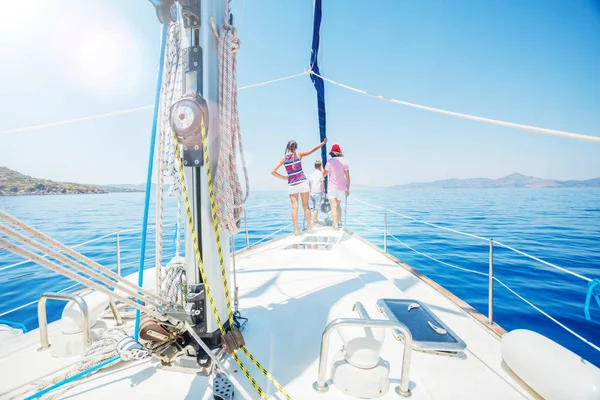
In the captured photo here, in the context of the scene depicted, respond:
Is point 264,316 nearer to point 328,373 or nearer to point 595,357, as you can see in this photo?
point 328,373

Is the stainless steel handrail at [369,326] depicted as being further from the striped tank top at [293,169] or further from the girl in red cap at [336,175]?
the girl in red cap at [336,175]

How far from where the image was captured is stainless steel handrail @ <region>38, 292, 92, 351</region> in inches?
58.4

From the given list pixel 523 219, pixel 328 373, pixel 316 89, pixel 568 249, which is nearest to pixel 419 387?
pixel 328 373

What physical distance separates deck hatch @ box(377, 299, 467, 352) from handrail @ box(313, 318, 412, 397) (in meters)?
0.43

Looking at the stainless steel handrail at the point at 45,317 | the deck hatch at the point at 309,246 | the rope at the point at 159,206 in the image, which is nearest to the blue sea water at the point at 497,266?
the stainless steel handrail at the point at 45,317

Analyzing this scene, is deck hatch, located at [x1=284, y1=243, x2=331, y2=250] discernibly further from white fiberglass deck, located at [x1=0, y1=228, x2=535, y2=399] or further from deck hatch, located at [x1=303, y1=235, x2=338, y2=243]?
white fiberglass deck, located at [x1=0, y1=228, x2=535, y2=399]

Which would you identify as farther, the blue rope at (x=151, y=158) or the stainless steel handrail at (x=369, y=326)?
the blue rope at (x=151, y=158)

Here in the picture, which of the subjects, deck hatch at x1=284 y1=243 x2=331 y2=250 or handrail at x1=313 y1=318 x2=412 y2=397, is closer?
handrail at x1=313 y1=318 x2=412 y2=397

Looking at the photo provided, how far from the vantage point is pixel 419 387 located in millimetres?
1337

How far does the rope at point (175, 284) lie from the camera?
1.52m

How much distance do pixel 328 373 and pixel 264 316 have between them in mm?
778

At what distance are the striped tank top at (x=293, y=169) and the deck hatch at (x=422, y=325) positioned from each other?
2722 mm

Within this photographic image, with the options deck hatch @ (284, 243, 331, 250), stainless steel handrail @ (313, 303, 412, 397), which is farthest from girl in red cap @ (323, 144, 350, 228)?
stainless steel handrail @ (313, 303, 412, 397)

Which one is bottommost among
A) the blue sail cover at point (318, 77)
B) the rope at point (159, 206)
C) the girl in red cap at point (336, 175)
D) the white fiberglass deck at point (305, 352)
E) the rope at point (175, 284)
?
the white fiberglass deck at point (305, 352)
